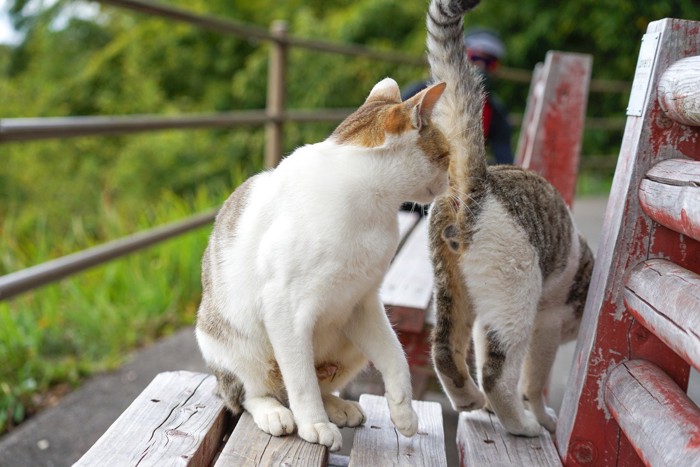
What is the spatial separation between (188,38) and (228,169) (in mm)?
2170

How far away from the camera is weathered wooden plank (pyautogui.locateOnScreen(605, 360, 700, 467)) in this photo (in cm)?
116

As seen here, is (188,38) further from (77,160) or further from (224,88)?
(77,160)

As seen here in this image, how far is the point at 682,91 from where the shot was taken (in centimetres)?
133

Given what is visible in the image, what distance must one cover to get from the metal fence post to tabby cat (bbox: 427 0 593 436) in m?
2.81

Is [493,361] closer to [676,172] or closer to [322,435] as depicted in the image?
[322,435]

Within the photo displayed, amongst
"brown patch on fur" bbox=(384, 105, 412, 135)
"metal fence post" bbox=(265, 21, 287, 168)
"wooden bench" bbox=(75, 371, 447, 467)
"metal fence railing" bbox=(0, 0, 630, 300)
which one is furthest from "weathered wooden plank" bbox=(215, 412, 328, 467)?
"metal fence post" bbox=(265, 21, 287, 168)

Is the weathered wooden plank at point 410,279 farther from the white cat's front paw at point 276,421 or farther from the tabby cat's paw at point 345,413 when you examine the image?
the white cat's front paw at point 276,421

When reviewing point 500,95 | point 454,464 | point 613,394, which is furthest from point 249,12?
point 613,394

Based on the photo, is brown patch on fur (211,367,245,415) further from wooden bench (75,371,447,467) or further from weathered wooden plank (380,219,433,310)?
weathered wooden plank (380,219,433,310)

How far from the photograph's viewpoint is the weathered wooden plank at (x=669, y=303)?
114cm

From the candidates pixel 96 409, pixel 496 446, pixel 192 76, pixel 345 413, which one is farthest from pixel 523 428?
pixel 192 76

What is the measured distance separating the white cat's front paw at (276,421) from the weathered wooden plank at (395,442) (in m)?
0.14

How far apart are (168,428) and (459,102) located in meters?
0.93

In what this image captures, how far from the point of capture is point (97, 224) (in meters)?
5.74
